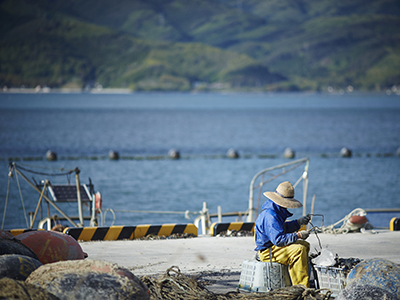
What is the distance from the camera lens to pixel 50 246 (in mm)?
6691

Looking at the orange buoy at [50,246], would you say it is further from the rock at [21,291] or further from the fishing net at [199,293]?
the rock at [21,291]

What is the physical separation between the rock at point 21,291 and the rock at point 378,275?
10.8 feet

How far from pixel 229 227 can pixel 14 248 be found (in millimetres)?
6187

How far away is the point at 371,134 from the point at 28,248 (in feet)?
210

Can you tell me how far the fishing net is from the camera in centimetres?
623

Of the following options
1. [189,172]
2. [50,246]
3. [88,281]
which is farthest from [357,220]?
[189,172]

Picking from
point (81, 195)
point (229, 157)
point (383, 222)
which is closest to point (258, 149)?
point (229, 157)

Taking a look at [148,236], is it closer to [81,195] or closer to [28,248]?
[81,195]

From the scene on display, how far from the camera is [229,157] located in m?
40.4

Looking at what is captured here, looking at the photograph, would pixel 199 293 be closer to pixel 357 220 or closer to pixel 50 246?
pixel 50 246

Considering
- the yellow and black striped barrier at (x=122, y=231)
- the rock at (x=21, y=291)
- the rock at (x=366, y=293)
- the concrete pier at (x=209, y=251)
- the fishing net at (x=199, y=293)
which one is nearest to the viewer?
the rock at (x=21, y=291)

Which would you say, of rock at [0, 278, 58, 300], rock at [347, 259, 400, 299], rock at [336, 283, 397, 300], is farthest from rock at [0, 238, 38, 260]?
rock at [347, 259, 400, 299]

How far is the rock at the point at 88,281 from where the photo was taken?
4.72 meters

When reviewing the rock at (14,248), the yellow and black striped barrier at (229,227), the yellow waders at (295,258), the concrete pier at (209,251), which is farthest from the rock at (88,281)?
the yellow and black striped barrier at (229,227)
